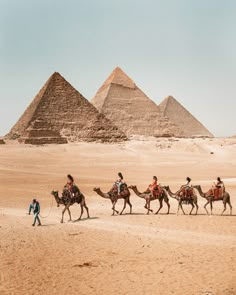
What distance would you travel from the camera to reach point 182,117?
141m

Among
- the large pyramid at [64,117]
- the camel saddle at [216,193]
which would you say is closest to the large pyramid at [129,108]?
the large pyramid at [64,117]

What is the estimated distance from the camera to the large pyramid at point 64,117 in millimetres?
73750

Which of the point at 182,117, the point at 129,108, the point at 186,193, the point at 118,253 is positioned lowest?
the point at 118,253

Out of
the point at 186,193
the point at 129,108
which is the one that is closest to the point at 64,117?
the point at 129,108

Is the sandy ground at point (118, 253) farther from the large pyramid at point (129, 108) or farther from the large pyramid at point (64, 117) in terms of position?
the large pyramid at point (129, 108)

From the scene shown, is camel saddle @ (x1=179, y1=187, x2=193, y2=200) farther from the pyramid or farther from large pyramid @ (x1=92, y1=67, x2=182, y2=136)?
the pyramid

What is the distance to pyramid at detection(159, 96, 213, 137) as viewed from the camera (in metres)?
138

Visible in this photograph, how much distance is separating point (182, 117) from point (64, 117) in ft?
205

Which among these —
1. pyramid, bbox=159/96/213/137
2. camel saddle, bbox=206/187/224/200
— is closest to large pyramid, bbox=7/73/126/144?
pyramid, bbox=159/96/213/137

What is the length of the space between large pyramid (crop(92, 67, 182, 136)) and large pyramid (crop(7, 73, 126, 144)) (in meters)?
24.2

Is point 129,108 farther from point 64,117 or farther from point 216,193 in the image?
point 216,193

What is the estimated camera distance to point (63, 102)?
88.7 m

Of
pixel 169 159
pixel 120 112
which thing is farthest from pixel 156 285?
pixel 120 112

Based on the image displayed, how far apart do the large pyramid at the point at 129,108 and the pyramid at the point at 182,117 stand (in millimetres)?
17861
